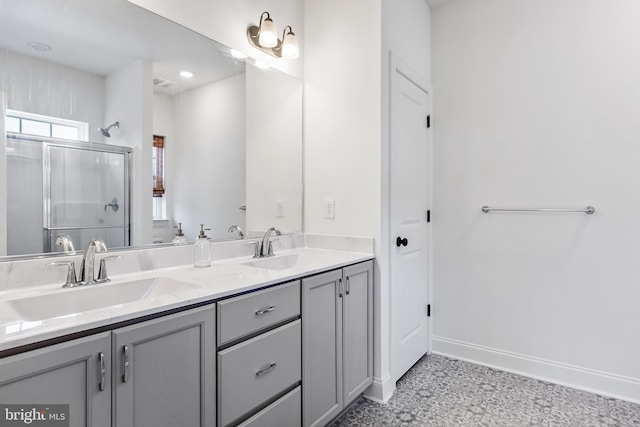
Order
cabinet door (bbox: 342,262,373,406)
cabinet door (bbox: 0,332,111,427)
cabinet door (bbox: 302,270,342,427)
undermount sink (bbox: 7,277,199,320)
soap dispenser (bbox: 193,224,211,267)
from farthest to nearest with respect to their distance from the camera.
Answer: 1. cabinet door (bbox: 342,262,373,406)
2. soap dispenser (bbox: 193,224,211,267)
3. cabinet door (bbox: 302,270,342,427)
4. undermount sink (bbox: 7,277,199,320)
5. cabinet door (bbox: 0,332,111,427)

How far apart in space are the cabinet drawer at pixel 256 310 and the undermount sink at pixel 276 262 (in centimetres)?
45

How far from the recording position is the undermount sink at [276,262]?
196 cm

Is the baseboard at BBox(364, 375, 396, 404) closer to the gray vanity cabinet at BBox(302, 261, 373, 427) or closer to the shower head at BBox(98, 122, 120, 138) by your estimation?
the gray vanity cabinet at BBox(302, 261, 373, 427)

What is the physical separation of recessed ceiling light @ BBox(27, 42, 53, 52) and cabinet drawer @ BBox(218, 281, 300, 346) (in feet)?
3.66

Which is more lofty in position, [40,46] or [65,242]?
[40,46]

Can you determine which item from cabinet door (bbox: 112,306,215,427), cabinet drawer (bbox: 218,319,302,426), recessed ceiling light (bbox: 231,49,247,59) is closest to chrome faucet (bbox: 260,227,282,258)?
cabinet drawer (bbox: 218,319,302,426)

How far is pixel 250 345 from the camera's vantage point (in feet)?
4.40

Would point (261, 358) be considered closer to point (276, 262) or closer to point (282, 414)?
point (282, 414)

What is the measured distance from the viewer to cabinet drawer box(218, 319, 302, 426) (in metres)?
1.25

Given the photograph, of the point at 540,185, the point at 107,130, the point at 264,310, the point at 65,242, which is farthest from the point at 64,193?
the point at 540,185

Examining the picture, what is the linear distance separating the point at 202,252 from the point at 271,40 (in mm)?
1233

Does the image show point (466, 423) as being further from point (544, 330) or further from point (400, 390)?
point (544, 330)

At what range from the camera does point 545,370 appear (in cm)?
237

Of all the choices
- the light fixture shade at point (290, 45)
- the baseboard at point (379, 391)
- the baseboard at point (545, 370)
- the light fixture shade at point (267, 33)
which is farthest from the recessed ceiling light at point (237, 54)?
the baseboard at point (545, 370)
